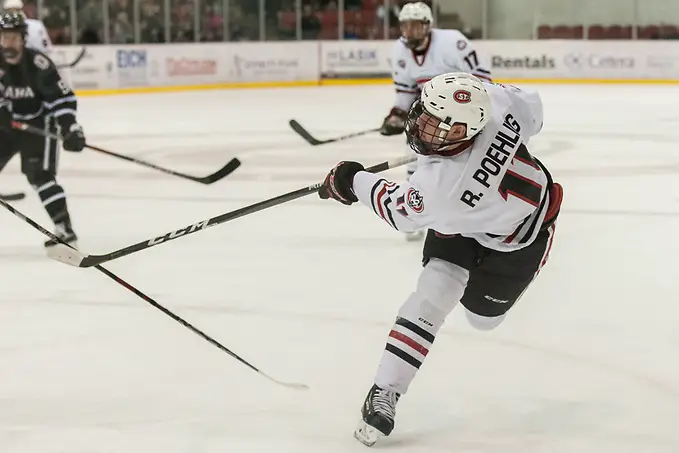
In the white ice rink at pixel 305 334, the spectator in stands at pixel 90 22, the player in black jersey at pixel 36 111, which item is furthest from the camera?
the spectator in stands at pixel 90 22

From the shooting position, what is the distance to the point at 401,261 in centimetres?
420

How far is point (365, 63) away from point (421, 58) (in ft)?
29.0

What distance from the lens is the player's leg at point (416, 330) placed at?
225 cm

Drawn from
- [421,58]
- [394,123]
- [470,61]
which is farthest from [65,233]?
[470,61]

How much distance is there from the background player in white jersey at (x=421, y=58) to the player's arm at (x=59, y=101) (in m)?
1.41

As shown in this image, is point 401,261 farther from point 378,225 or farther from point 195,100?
point 195,100

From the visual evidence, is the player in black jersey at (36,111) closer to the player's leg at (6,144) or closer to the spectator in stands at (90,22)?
the player's leg at (6,144)

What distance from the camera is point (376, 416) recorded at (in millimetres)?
2256

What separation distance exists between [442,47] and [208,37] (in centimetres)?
892

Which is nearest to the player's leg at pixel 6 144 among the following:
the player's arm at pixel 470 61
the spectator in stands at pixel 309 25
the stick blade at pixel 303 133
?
the stick blade at pixel 303 133

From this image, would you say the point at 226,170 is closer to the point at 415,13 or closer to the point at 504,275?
the point at 415,13

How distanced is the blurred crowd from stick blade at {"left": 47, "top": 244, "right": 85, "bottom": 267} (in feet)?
32.2

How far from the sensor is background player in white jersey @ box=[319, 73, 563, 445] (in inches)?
81.4

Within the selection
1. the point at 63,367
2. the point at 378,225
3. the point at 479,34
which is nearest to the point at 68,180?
the point at 378,225
